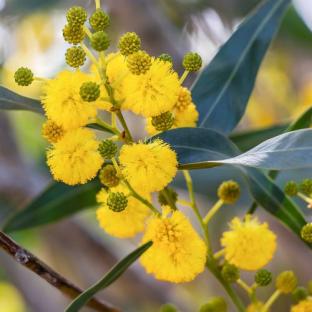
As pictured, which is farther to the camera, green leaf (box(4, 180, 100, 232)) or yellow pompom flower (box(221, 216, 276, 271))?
green leaf (box(4, 180, 100, 232))

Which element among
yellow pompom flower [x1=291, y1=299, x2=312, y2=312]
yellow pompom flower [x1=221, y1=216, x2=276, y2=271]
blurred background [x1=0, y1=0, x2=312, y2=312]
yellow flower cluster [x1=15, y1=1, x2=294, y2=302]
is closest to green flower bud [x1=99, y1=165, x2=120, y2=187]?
yellow flower cluster [x1=15, y1=1, x2=294, y2=302]

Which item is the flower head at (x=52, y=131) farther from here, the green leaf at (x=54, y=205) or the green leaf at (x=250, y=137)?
the green leaf at (x=250, y=137)

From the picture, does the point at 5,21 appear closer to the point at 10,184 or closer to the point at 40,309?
the point at 10,184

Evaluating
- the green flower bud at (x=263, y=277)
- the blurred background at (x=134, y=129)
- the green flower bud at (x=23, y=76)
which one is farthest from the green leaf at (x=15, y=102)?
the blurred background at (x=134, y=129)

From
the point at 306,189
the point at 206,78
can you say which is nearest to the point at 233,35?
the point at 206,78

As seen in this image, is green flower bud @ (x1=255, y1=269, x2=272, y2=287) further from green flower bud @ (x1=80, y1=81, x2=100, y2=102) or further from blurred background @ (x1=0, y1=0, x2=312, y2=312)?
blurred background @ (x1=0, y1=0, x2=312, y2=312)

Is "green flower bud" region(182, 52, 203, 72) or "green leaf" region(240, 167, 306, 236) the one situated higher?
"green flower bud" region(182, 52, 203, 72)
